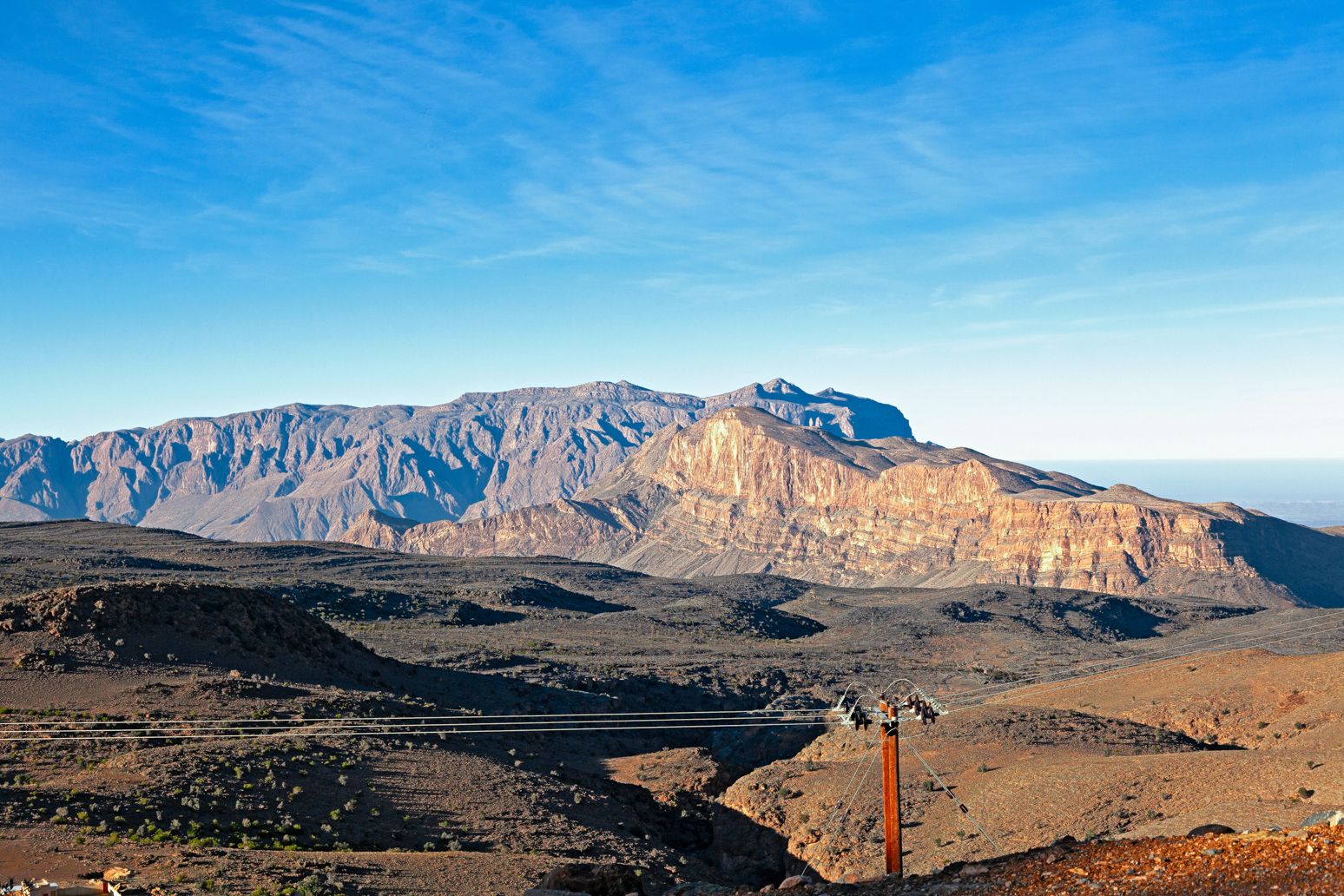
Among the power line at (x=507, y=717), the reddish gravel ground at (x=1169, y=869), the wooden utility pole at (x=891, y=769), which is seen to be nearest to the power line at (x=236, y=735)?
the power line at (x=507, y=717)

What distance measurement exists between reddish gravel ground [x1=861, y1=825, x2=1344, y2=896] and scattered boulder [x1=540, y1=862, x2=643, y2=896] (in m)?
3.99

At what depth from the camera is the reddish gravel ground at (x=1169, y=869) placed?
44.4 ft

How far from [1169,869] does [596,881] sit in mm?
8892

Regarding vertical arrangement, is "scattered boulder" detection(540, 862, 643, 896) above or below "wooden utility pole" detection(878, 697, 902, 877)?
below

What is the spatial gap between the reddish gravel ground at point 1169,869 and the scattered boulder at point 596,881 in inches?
157

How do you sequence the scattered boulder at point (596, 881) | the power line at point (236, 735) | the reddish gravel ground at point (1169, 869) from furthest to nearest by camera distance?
the power line at point (236, 735) < the scattered boulder at point (596, 881) < the reddish gravel ground at point (1169, 869)

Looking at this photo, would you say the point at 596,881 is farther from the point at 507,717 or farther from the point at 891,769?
the point at 507,717

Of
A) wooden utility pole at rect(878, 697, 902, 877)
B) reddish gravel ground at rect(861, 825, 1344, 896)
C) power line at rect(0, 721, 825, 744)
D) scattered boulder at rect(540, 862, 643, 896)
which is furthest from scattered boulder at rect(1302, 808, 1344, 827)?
power line at rect(0, 721, 825, 744)

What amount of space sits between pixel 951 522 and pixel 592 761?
143489 millimetres

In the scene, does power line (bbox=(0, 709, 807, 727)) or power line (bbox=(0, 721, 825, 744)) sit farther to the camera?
power line (bbox=(0, 709, 807, 727))

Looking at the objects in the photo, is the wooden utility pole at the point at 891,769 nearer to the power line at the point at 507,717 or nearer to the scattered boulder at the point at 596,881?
the scattered boulder at the point at 596,881

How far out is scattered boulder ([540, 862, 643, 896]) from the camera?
1731 centimetres

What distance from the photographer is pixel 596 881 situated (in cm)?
1756

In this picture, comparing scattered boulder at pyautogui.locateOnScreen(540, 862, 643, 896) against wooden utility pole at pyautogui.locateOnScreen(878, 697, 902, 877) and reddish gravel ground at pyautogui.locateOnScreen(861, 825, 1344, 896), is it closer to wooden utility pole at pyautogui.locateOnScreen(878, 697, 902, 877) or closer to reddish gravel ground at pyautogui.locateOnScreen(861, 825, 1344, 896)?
reddish gravel ground at pyautogui.locateOnScreen(861, 825, 1344, 896)
